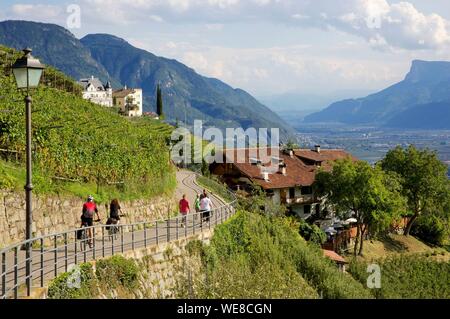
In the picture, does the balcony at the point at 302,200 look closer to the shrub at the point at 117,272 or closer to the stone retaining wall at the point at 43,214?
the stone retaining wall at the point at 43,214

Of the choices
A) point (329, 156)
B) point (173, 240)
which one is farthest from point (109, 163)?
point (329, 156)

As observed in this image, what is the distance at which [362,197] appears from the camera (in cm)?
5047

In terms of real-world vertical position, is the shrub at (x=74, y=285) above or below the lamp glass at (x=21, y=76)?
below

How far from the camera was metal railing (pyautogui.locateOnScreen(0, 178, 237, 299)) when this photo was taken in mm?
12164

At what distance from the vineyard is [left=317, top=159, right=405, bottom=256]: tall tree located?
21.5m

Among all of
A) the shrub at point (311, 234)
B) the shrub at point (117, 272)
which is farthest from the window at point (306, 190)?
the shrub at point (117, 272)

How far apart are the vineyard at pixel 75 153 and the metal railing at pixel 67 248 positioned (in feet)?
8.14

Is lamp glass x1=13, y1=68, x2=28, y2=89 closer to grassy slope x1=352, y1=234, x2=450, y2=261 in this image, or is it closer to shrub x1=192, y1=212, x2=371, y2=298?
shrub x1=192, y1=212, x2=371, y2=298

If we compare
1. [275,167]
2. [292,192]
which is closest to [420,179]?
[292,192]

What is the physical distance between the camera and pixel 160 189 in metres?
29.6

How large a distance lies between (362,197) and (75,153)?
31777mm

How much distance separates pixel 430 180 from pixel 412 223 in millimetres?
5847

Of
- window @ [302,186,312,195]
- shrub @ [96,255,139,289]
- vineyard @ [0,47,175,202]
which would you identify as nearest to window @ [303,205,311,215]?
window @ [302,186,312,195]

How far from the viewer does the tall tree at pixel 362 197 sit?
50375 millimetres
